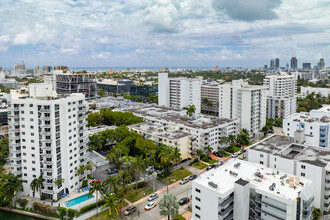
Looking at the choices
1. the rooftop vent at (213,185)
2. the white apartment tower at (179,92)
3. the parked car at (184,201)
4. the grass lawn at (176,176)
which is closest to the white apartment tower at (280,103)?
the white apartment tower at (179,92)

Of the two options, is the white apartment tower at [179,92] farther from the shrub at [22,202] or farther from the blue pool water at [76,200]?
the shrub at [22,202]

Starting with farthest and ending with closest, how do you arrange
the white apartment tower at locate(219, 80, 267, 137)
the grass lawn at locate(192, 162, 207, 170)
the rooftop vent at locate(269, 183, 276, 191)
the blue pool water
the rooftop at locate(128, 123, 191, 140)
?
the white apartment tower at locate(219, 80, 267, 137) < the rooftop at locate(128, 123, 191, 140) < the grass lawn at locate(192, 162, 207, 170) < the blue pool water < the rooftop vent at locate(269, 183, 276, 191)

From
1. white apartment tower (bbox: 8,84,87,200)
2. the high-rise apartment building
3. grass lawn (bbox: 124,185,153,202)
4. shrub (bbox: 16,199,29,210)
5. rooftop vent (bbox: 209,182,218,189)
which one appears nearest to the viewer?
rooftop vent (bbox: 209,182,218,189)

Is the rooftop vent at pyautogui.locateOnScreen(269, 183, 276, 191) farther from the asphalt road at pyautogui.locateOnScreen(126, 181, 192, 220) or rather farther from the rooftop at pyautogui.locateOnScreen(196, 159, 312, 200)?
the asphalt road at pyautogui.locateOnScreen(126, 181, 192, 220)

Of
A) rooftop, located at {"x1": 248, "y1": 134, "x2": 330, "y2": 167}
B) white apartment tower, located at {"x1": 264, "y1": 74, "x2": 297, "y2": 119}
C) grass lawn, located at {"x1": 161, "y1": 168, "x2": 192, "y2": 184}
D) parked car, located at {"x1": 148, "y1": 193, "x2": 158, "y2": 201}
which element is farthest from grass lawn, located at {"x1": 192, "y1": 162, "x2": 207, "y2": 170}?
white apartment tower, located at {"x1": 264, "y1": 74, "x2": 297, "y2": 119}

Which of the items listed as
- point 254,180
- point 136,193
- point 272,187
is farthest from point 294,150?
point 136,193

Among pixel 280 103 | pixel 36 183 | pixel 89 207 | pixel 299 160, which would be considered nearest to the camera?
pixel 299 160

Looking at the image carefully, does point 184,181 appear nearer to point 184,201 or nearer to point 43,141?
point 184,201
